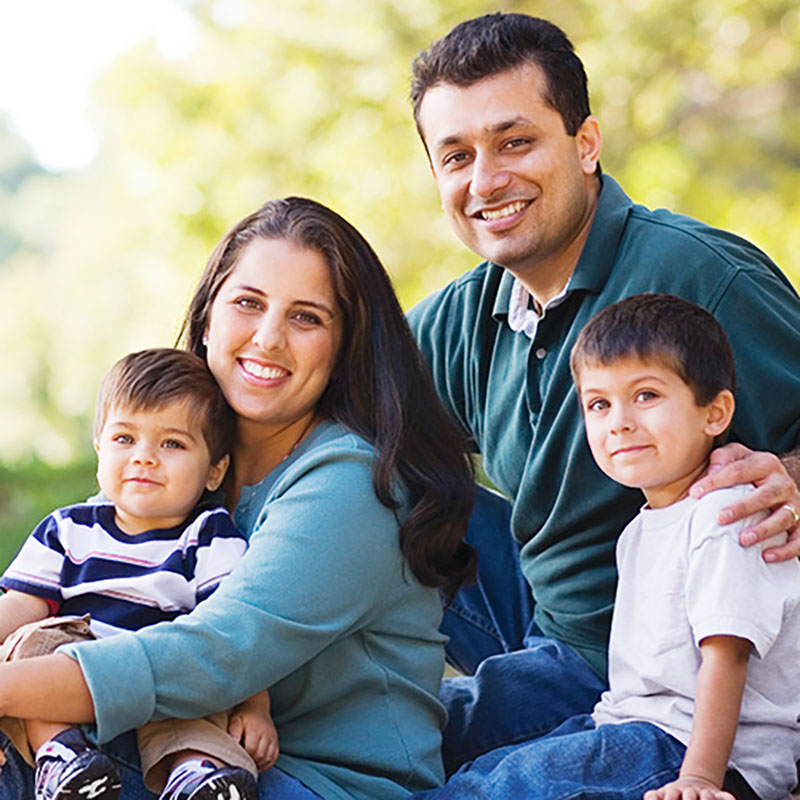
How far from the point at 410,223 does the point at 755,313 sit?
22.7 feet

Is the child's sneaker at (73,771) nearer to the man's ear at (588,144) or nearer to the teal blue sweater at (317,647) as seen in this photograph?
the teal blue sweater at (317,647)

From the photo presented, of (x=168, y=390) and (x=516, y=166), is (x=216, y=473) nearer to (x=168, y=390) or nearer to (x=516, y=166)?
(x=168, y=390)

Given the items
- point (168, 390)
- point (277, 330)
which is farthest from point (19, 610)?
point (277, 330)

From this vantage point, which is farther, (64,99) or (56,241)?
(56,241)

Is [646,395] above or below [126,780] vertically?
Result: above

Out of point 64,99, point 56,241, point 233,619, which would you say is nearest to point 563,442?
point 233,619

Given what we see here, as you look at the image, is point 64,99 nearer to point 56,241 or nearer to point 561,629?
point 56,241

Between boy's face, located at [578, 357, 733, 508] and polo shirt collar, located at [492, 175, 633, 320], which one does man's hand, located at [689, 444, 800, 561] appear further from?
polo shirt collar, located at [492, 175, 633, 320]

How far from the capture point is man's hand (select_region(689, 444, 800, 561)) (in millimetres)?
2295

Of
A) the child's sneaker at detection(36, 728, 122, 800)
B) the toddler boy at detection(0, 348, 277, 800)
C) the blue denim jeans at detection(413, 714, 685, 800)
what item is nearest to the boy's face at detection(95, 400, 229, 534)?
the toddler boy at detection(0, 348, 277, 800)

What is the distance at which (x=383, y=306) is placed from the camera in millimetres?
2676

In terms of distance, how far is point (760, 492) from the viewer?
2.35m

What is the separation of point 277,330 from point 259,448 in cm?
29

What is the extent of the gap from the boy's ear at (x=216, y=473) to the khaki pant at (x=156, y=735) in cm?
47
